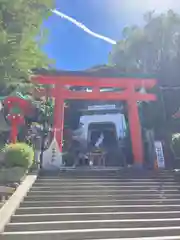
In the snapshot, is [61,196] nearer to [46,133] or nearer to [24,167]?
[24,167]

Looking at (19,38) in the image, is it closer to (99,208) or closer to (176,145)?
(99,208)

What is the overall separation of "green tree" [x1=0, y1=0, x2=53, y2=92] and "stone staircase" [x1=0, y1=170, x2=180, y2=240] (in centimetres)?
293

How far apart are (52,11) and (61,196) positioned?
16.7 ft

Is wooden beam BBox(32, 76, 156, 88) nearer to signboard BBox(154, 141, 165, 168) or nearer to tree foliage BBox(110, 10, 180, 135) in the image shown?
signboard BBox(154, 141, 165, 168)

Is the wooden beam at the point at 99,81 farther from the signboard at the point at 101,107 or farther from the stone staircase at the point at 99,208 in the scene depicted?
the signboard at the point at 101,107

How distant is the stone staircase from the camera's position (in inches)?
263

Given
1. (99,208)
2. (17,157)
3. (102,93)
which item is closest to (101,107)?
(102,93)

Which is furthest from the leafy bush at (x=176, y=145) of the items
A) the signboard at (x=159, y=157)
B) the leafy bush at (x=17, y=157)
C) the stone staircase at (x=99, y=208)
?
the leafy bush at (x=17, y=157)

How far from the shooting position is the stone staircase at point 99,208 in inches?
263

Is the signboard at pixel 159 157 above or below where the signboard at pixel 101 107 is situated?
below

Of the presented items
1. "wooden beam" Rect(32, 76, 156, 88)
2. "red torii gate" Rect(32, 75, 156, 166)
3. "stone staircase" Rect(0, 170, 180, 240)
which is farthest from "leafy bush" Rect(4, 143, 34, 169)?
"wooden beam" Rect(32, 76, 156, 88)

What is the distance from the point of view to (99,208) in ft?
26.6

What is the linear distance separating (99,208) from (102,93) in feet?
23.7

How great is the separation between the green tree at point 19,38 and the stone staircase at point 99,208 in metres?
2.93
